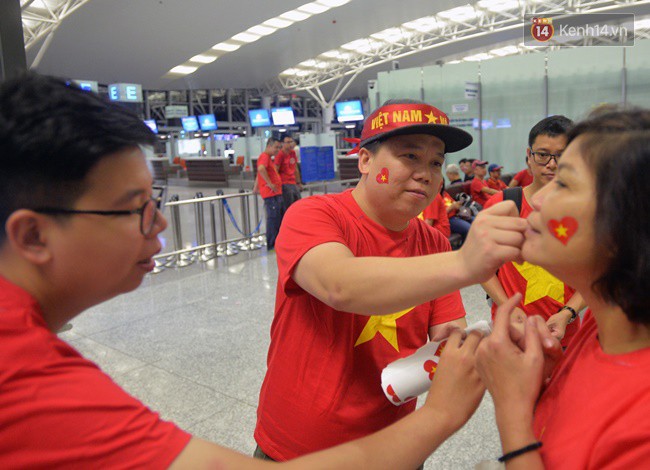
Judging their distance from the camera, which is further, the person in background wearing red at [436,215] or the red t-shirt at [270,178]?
the red t-shirt at [270,178]

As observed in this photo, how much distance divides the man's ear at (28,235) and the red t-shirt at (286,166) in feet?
25.8

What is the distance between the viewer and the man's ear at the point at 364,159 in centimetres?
153

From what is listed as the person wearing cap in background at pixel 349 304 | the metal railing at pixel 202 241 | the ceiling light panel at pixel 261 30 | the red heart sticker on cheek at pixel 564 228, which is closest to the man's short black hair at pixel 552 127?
the person wearing cap in background at pixel 349 304

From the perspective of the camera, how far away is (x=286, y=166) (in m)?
8.78

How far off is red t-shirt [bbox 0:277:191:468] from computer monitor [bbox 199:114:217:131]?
2968 centimetres

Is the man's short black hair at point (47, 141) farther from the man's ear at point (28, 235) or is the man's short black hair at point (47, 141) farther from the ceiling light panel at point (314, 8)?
the ceiling light panel at point (314, 8)

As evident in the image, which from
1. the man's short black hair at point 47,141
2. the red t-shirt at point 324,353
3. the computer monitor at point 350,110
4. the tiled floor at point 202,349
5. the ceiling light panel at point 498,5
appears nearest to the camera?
the man's short black hair at point 47,141

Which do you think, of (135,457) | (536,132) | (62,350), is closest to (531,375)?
(135,457)

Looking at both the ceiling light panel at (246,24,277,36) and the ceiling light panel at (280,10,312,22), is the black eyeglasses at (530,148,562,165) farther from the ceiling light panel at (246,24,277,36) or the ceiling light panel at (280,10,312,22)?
the ceiling light panel at (246,24,277,36)

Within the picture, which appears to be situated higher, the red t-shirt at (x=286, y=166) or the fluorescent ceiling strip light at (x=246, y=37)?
the fluorescent ceiling strip light at (x=246, y=37)

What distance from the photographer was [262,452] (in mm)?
1516

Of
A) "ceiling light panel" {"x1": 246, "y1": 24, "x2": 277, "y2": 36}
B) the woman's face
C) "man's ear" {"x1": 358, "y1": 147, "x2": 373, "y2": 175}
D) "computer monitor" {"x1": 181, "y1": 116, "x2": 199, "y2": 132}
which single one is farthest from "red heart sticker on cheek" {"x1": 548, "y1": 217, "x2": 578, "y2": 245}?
"computer monitor" {"x1": 181, "y1": 116, "x2": 199, "y2": 132}

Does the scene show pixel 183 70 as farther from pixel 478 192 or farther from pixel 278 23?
pixel 478 192

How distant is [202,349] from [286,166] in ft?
16.2
